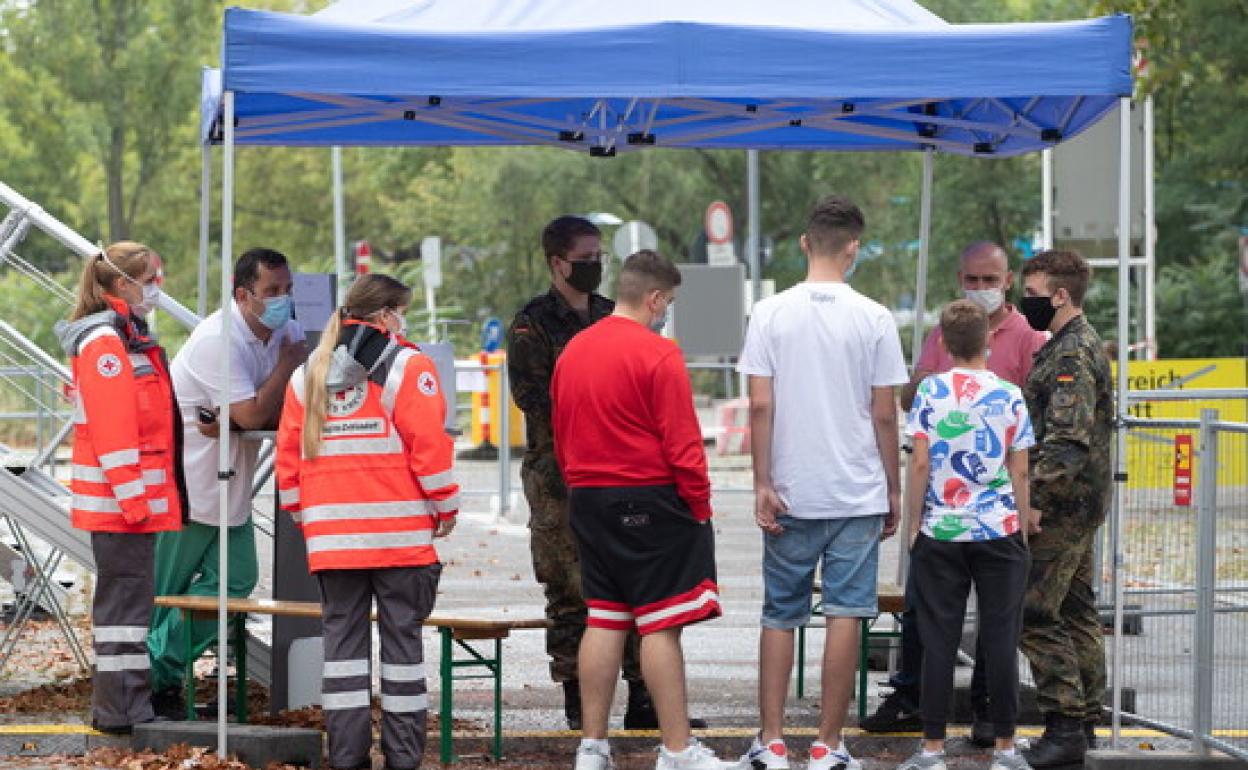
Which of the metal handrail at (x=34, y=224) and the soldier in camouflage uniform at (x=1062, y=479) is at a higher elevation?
the metal handrail at (x=34, y=224)

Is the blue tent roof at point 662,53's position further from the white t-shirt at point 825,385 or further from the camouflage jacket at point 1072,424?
the camouflage jacket at point 1072,424

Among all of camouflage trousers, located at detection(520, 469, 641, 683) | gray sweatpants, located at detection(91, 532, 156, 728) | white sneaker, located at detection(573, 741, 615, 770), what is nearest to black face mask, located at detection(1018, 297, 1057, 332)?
camouflage trousers, located at detection(520, 469, 641, 683)

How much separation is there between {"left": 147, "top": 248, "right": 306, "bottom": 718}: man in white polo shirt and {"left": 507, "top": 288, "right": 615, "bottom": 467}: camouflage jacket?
89 cm

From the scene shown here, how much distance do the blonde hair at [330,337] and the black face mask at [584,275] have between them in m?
0.99

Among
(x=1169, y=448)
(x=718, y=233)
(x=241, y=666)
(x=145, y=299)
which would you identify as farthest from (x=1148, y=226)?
(x=145, y=299)

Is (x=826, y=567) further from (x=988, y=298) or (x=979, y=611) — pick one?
(x=988, y=298)

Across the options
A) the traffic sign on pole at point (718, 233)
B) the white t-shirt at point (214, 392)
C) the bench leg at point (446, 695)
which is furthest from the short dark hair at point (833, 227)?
the traffic sign on pole at point (718, 233)

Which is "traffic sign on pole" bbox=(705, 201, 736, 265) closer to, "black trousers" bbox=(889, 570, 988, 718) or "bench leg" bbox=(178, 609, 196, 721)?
"black trousers" bbox=(889, 570, 988, 718)

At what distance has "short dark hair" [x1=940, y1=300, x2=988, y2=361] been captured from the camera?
8195 millimetres

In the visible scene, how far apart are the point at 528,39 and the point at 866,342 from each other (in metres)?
1.63

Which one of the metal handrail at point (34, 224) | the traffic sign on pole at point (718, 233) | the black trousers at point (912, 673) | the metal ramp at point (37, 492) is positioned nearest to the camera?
the black trousers at point (912, 673)

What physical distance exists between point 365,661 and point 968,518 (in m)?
2.22

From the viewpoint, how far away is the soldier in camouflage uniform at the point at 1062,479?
8.58 metres

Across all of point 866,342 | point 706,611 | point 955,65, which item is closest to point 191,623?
point 706,611
